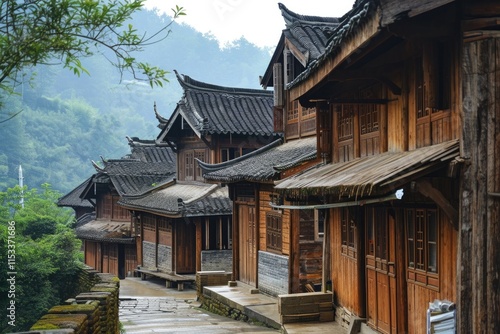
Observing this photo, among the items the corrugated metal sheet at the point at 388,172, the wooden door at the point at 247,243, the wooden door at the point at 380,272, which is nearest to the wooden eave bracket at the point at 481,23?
the corrugated metal sheet at the point at 388,172

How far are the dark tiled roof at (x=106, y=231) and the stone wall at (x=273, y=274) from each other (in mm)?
15200

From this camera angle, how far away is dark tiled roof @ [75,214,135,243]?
33156 millimetres

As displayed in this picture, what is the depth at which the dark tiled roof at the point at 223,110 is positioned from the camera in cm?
2641

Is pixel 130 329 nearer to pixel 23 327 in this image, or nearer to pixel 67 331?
pixel 23 327

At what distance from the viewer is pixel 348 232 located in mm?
12352

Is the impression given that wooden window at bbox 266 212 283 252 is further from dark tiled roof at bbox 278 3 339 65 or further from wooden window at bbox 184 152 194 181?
wooden window at bbox 184 152 194 181

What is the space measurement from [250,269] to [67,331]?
12.0m

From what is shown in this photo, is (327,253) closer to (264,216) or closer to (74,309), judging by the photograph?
(264,216)

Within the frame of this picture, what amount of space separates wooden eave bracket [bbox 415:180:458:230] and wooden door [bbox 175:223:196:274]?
2028cm

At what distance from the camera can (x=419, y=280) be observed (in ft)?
29.5

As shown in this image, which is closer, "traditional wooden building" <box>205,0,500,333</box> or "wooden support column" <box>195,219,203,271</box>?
"traditional wooden building" <box>205,0,500,333</box>

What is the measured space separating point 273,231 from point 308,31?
5676mm

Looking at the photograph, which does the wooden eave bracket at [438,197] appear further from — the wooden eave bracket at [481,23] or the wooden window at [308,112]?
the wooden window at [308,112]

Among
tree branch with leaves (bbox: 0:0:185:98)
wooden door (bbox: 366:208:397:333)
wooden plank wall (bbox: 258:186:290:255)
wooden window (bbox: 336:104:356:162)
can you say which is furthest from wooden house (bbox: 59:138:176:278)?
tree branch with leaves (bbox: 0:0:185:98)
